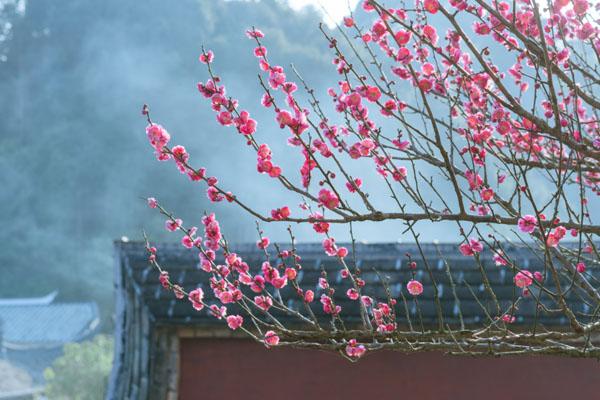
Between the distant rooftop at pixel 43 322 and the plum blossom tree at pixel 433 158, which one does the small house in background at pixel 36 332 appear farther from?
the plum blossom tree at pixel 433 158

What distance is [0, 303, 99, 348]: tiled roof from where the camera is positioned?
1177 inches

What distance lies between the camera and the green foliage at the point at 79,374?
72.6ft

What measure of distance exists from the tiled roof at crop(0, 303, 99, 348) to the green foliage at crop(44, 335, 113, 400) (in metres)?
7.28

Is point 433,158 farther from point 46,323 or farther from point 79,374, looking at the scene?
point 46,323

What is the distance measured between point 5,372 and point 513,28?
26808mm

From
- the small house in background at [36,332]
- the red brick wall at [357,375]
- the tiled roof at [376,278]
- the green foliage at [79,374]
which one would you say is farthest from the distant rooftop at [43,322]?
the red brick wall at [357,375]

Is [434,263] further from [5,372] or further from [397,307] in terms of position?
[5,372]

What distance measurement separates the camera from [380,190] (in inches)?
1622

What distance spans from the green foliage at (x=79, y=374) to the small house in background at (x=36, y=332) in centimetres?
410

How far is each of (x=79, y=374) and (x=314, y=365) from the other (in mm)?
17171

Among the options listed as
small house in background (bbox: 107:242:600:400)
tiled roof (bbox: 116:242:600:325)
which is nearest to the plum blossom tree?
tiled roof (bbox: 116:242:600:325)

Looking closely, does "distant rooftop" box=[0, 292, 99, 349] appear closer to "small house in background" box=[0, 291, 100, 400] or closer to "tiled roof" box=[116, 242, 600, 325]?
"small house in background" box=[0, 291, 100, 400]

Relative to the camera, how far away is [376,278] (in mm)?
6762

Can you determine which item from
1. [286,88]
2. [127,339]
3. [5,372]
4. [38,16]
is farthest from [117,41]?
[286,88]
